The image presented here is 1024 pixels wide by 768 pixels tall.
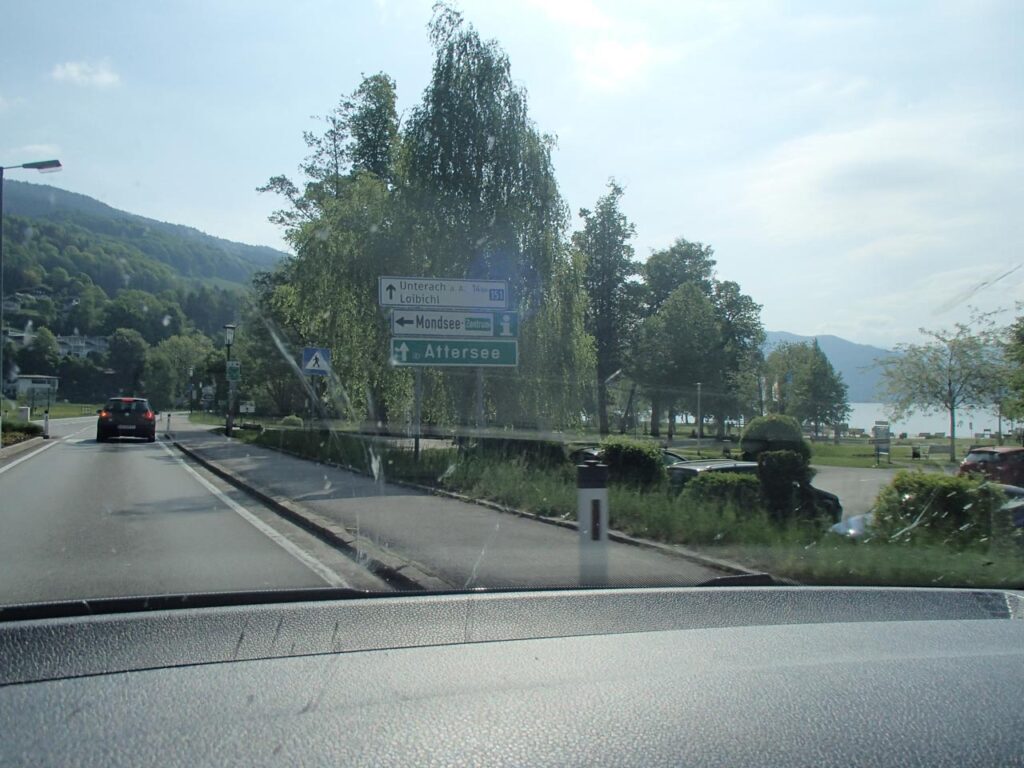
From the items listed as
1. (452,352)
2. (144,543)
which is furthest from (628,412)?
(144,543)

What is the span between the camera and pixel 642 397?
3322 cm

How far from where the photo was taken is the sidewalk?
7.34 metres

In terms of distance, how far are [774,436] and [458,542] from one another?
7.97 metres

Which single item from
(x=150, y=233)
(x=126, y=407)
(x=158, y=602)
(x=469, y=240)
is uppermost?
(x=150, y=233)

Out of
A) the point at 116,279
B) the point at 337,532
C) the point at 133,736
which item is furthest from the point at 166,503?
the point at 116,279

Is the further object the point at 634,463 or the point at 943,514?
the point at 634,463

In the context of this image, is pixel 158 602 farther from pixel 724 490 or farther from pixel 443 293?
pixel 443 293

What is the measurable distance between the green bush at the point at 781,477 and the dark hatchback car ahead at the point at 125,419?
28.6 metres

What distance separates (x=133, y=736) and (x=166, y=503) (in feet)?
37.2

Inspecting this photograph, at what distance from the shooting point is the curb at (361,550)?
23.6ft

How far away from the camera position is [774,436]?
15133 mm

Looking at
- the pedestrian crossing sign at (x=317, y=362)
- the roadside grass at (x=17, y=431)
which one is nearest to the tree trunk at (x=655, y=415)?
the pedestrian crossing sign at (x=317, y=362)

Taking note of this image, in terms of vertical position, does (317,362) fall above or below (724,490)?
above

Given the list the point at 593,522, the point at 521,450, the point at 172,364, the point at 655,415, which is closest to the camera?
the point at 593,522
